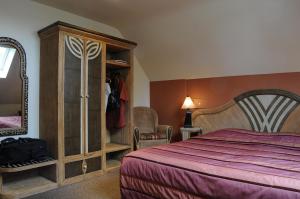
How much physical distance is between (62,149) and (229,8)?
9.38 ft

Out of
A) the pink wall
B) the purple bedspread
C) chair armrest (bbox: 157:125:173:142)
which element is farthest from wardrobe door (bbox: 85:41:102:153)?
the pink wall

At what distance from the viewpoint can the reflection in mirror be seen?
124 inches

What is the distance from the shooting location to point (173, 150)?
2482mm

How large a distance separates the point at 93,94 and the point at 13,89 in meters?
1.02

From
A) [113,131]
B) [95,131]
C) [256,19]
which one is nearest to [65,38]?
[95,131]

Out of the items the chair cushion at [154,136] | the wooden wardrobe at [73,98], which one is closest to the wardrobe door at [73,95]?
the wooden wardrobe at [73,98]

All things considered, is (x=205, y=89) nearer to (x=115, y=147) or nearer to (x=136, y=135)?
(x=136, y=135)

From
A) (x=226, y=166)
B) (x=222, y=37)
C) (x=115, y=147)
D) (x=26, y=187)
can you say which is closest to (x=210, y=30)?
(x=222, y=37)

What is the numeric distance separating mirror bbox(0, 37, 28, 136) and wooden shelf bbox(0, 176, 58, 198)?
0.62 meters

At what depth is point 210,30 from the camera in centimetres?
376

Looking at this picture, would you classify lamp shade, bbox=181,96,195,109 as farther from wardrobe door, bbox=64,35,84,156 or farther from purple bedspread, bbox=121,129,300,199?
wardrobe door, bbox=64,35,84,156

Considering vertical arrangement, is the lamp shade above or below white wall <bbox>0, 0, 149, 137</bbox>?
below

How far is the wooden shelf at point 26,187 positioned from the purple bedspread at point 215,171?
4.13ft

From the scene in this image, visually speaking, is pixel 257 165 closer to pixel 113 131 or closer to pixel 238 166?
pixel 238 166
